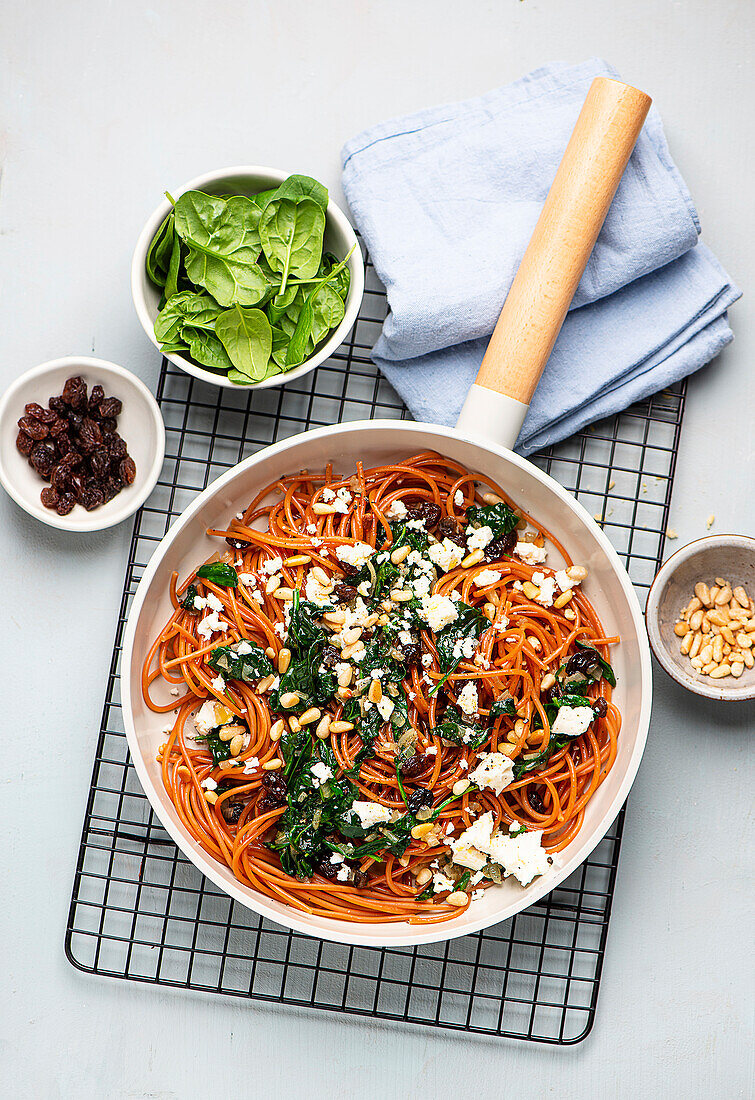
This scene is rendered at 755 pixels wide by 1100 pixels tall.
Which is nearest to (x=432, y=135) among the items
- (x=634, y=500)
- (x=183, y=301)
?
(x=183, y=301)

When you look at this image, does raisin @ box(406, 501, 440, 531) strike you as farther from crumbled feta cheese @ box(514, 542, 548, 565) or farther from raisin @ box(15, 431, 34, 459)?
raisin @ box(15, 431, 34, 459)

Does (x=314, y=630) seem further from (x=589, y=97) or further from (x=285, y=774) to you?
(x=589, y=97)

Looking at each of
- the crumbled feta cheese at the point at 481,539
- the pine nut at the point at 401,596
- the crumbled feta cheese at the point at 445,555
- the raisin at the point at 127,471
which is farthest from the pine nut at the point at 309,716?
the raisin at the point at 127,471

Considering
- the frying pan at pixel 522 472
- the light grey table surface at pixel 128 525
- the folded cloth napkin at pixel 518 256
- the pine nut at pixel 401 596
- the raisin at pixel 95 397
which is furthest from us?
the light grey table surface at pixel 128 525

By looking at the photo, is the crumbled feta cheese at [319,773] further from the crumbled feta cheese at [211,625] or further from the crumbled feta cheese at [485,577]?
the crumbled feta cheese at [485,577]

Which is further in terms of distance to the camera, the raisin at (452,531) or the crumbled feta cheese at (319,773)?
the raisin at (452,531)

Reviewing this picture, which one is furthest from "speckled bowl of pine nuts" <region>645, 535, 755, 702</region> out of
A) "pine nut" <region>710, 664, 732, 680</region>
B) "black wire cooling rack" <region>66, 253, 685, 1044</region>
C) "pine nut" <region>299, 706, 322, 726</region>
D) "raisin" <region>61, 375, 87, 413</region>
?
"raisin" <region>61, 375, 87, 413</region>
